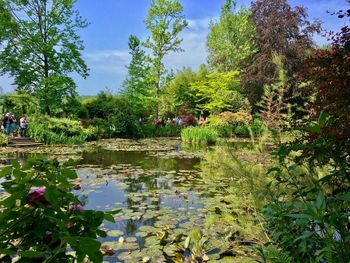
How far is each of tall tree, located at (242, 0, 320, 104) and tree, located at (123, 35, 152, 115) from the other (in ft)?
24.6

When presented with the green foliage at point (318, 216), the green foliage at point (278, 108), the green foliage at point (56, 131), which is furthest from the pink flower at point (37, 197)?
the green foliage at point (56, 131)

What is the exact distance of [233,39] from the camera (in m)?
25.3

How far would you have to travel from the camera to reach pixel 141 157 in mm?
11422

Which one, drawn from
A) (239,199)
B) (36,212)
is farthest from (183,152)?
(36,212)

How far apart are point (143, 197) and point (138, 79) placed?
18.2 metres

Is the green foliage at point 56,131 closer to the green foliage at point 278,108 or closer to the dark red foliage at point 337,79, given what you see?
the green foliage at point 278,108

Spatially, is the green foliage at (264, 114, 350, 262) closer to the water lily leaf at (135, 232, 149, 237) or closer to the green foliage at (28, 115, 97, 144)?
the water lily leaf at (135, 232, 149, 237)

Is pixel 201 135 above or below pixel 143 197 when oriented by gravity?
above

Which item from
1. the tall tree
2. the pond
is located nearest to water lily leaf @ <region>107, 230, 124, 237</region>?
the pond

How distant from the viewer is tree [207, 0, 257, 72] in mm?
24578

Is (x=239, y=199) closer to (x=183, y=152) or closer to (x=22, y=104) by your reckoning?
(x=183, y=152)

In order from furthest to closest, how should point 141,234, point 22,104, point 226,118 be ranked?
point 22,104 → point 226,118 → point 141,234

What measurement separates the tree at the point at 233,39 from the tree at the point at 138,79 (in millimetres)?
6206

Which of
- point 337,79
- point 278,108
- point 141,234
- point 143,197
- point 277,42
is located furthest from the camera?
point 277,42
